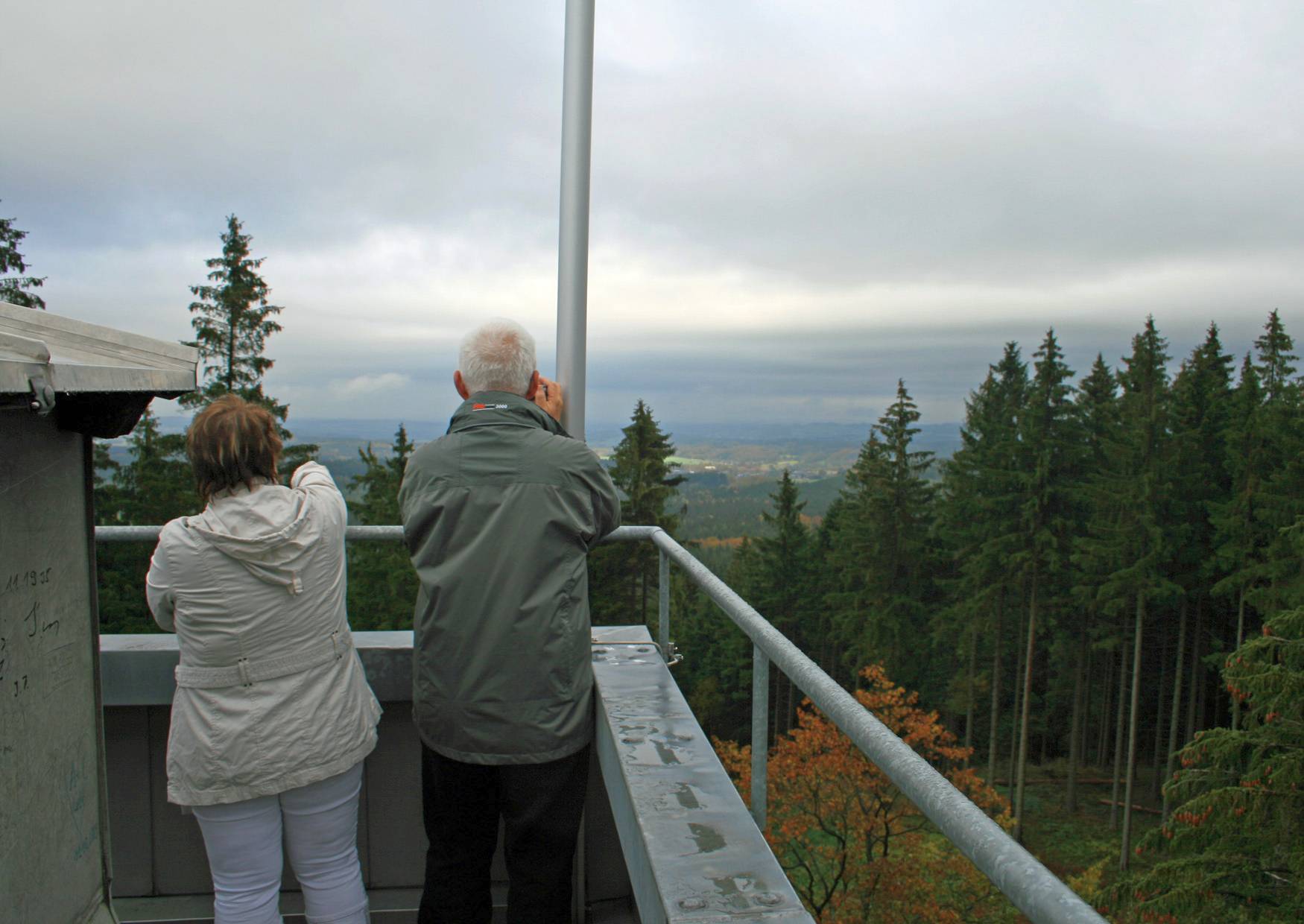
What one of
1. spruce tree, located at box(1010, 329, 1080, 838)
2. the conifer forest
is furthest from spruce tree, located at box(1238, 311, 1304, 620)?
spruce tree, located at box(1010, 329, 1080, 838)

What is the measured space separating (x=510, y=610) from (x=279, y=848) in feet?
2.83

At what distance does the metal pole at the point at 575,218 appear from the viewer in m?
2.97

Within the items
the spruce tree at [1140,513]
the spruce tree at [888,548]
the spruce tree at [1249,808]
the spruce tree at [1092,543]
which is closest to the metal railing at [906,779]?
the spruce tree at [1249,808]

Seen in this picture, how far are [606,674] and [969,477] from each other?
140ft

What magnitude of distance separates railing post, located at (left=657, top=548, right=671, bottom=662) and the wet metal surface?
0.24 meters

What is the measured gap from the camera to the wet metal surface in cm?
150

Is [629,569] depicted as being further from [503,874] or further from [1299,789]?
[503,874]

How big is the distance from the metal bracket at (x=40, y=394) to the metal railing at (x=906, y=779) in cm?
121

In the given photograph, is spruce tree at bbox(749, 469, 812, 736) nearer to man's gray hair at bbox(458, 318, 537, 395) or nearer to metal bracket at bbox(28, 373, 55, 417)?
man's gray hair at bbox(458, 318, 537, 395)

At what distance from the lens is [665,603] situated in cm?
306

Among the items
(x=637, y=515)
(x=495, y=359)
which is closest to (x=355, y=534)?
(x=495, y=359)

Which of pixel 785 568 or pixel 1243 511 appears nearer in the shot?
pixel 1243 511

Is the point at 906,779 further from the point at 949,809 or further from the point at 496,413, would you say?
the point at 496,413

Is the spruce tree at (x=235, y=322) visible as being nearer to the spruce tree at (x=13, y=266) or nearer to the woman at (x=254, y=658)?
the spruce tree at (x=13, y=266)
